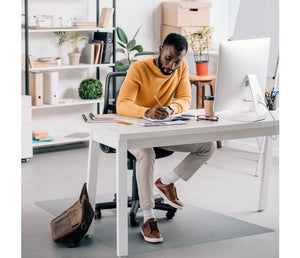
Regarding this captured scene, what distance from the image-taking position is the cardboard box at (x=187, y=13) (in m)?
6.13

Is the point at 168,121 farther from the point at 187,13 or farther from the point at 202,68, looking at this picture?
the point at 187,13

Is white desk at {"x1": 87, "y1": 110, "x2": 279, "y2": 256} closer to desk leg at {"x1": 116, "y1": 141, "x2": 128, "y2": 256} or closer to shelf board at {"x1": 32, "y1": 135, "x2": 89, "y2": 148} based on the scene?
desk leg at {"x1": 116, "y1": 141, "x2": 128, "y2": 256}

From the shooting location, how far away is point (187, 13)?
6133 mm

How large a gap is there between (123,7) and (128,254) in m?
3.68

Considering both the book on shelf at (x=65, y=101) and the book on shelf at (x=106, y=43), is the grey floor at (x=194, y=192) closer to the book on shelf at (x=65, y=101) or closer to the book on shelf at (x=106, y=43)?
the book on shelf at (x=65, y=101)

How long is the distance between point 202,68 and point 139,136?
9.88 ft

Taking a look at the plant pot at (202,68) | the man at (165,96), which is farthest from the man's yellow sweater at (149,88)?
the plant pot at (202,68)

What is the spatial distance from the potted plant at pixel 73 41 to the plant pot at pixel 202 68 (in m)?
1.16

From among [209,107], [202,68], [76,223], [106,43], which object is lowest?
[76,223]

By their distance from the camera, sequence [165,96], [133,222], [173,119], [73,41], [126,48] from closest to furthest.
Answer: [173,119], [133,222], [165,96], [73,41], [126,48]

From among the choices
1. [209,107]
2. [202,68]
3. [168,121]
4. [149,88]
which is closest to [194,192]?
[149,88]

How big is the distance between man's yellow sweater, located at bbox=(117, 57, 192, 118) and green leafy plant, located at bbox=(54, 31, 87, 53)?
7.78ft
